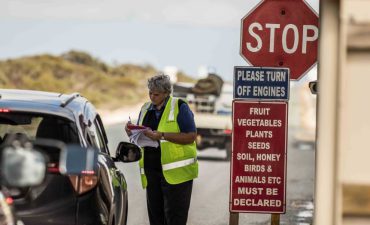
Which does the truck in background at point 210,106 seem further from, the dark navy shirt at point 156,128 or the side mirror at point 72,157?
the side mirror at point 72,157

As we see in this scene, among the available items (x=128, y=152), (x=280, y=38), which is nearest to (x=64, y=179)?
(x=128, y=152)

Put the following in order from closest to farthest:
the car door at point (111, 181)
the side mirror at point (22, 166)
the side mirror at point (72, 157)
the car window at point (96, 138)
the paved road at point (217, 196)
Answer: the side mirror at point (22, 166) → the side mirror at point (72, 157) → the car door at point (111, 181) → the car window at point (96, 138) → the paved road at point (217, 196)

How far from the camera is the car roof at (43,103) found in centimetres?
880

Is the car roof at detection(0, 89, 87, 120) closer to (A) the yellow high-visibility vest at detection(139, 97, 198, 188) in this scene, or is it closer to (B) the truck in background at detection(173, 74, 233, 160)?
(A) the yellow high-visibility vest at detection(139, 97, 198, 188)

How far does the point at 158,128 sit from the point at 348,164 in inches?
225

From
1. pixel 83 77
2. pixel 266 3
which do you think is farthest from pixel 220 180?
pixel 83 77

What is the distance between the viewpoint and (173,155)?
1095 centimetres

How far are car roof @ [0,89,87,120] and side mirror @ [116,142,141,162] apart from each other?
48cm

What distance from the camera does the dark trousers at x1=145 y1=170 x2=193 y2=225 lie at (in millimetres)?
10914

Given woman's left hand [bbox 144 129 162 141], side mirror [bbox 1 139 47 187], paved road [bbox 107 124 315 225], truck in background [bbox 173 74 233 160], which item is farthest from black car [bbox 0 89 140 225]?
truck in background [bbox 173 74 233 160]

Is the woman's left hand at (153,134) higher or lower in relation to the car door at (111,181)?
higher

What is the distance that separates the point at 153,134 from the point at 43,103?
1.97 meters

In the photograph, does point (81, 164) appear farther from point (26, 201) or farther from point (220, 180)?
point (220, 180)

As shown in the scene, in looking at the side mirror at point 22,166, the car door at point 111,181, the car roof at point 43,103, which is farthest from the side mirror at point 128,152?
the side mirror at point 22,166
